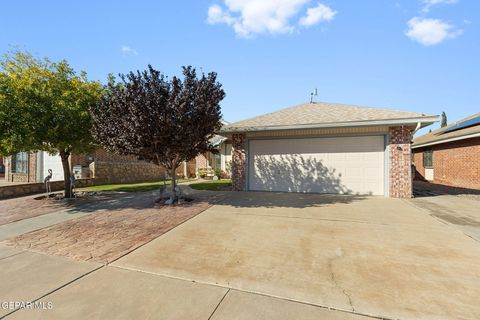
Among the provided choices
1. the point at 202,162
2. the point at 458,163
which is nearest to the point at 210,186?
the point at 202,162

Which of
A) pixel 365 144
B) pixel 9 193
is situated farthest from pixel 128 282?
pixel 9 193

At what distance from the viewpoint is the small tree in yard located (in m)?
7.68

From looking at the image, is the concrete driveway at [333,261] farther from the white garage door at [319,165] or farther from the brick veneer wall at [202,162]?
the brick veneer wall at [202,162]

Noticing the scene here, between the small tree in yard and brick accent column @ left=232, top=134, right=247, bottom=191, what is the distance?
153 inches

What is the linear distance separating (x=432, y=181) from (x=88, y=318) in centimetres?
2336

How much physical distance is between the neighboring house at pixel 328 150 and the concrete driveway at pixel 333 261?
393 cm

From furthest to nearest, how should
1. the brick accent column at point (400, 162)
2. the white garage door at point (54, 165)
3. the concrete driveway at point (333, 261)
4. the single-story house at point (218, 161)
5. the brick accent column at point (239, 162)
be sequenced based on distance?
the single-story house at point (218, 161) → the white garage door at point (54, 165) → the brick accent column at point (239, 162) → the brick accent column at point (400, 162) → the concrete driveway at point (333, 261)

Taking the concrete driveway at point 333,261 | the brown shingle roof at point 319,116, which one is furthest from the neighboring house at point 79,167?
the concrete driveway at point 333,261

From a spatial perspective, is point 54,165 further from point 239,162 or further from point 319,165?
point 319,165

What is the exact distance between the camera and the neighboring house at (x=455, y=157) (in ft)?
45.3

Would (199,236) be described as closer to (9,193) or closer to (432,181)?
(9,193)

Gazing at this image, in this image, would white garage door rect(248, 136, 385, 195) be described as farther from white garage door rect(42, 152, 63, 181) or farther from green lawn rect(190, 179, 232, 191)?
white garage door rect(42, 152, 63, 181)

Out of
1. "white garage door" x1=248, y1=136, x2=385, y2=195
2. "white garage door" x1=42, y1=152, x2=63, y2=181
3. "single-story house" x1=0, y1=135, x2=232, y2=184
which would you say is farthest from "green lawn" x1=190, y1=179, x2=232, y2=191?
"white garage door" x1=42, y1=152, x2=63, y2=181

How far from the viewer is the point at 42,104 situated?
820 cm
